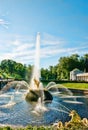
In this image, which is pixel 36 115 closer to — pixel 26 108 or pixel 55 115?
pixel 55 115

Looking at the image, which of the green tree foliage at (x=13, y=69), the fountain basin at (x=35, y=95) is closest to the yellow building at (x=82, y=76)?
the green tree foliage at (x=13, y=69)

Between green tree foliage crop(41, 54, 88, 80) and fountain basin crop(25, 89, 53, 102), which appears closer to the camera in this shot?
fountain basin crop(25, 89, 53, 102)

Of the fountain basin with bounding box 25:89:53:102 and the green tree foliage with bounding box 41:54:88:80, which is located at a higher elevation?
the green tree foliage with bounding box 41:54:88:80

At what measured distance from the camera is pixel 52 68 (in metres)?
146

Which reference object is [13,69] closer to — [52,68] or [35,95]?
[52,68]

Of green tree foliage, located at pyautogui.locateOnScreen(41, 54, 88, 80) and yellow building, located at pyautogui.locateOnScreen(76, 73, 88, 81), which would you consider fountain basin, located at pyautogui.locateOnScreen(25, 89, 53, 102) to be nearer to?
yellow building, located at pyautogui.locateOnScreen(76, 73, 88, 81)

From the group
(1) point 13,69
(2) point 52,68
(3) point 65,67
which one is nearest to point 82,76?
(3) point 65,67

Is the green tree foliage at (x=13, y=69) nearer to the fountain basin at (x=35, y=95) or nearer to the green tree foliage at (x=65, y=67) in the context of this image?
the green tree foliage at (x=65, y=67)

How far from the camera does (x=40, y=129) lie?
33.6ft

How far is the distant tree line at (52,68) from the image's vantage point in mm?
129875

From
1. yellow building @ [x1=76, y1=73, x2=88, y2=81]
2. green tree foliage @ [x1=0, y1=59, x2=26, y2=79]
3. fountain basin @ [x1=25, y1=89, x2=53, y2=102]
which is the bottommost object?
fountain basin @ [x1=25, y1=89, x2=53, y2=102]

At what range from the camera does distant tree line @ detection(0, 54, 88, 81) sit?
426 feet

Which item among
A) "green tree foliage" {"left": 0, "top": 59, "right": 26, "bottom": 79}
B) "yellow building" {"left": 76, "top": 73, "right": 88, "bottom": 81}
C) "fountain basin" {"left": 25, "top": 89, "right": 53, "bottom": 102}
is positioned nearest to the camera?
"fountain basin" {"left": 25, "top": 89, "right": 53, "bottom": 102}

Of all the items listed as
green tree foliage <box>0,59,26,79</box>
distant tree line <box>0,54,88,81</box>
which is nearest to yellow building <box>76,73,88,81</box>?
distant tree line <box>0,54,88,81</box>
